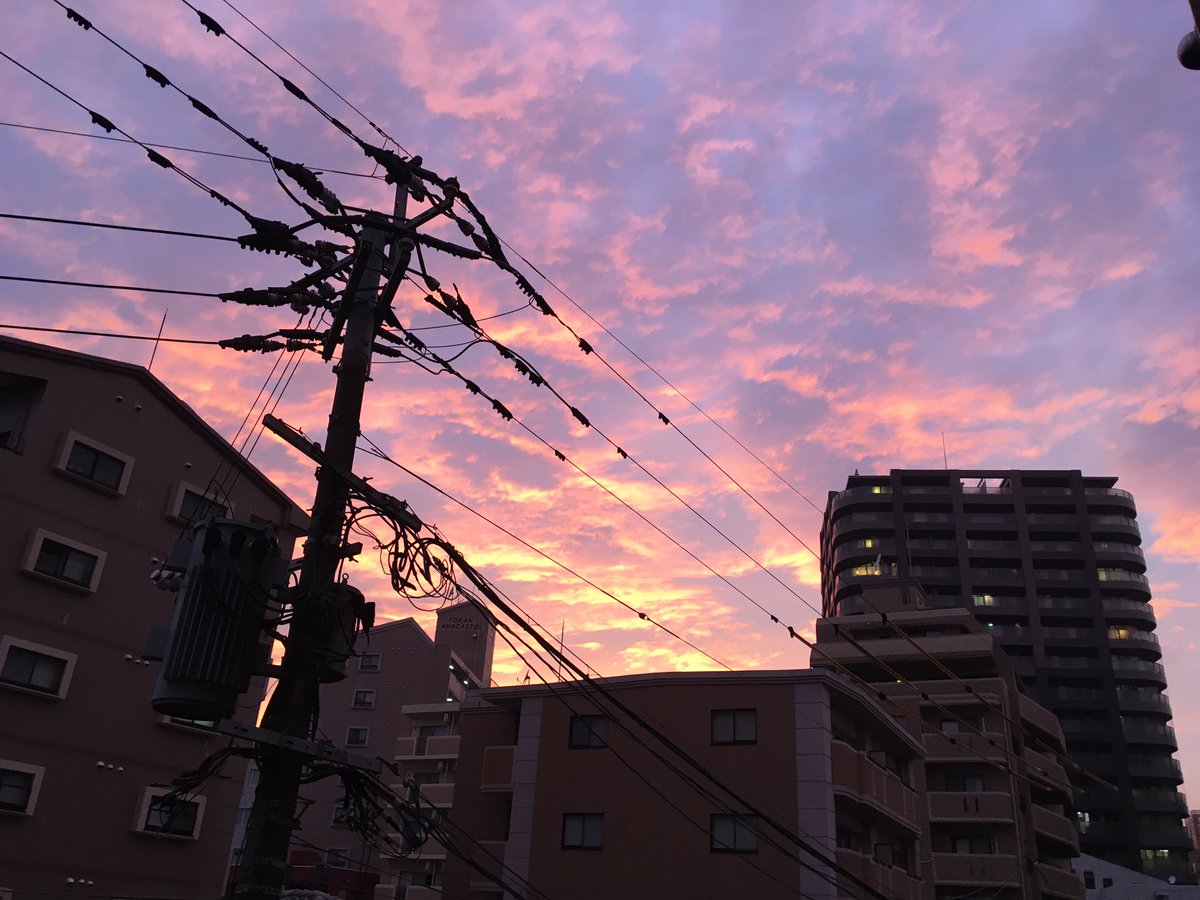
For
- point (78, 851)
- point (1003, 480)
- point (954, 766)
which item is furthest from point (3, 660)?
point (1003, 480)

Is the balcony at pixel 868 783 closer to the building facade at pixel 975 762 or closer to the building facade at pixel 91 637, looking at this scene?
the building facade at pixel 975 762

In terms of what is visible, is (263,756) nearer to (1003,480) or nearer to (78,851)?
(78,851)

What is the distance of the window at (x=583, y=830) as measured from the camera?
3083 centimetres

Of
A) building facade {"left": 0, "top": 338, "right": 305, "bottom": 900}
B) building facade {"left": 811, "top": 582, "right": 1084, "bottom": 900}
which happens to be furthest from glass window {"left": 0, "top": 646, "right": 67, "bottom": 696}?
building facade {"left": 811, "top": 582, "right": 1084, "bottom": 900}

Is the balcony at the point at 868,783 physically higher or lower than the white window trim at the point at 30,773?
higher

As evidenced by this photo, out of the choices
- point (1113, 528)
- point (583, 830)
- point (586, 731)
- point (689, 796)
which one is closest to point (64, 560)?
point (586, 731)

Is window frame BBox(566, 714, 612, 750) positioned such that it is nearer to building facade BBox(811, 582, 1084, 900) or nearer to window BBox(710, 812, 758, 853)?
window BBox(710, 812, 758, 853)

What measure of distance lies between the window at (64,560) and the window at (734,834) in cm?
1860

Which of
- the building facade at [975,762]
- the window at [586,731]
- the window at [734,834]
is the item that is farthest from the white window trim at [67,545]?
the building facade at [975,762]

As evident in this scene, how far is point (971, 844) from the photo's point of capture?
2002 inches

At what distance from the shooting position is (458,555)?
491 inches

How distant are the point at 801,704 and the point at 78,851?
19623 millimetres

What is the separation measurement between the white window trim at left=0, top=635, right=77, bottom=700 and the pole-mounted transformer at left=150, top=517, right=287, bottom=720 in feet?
51.2

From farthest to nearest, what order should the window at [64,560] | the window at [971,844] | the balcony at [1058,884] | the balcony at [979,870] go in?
the balcony at [1058,884] < the window at [971,844] < the balcony at [979,870] < the window at [64,560]
